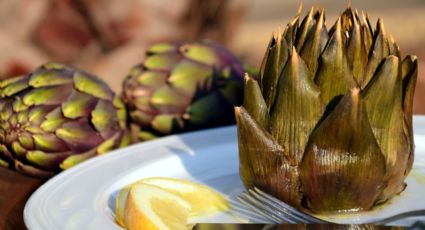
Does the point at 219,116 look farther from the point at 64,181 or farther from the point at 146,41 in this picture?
the point at 146,41

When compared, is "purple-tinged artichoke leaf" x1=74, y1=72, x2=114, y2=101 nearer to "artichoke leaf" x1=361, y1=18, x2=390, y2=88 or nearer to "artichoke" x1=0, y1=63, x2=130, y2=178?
"artichoke" x1=0, y1=63, x2=130, y2=178

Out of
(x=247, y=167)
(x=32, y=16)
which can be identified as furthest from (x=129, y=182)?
(x=32, y=16)

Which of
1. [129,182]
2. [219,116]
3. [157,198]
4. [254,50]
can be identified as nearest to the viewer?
[157,198]

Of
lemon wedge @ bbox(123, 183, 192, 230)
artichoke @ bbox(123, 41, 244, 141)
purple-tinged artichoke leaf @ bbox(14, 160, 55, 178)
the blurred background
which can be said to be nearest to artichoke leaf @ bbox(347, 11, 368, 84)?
lemon wedge @ bbox(123, 183, 192, 230)

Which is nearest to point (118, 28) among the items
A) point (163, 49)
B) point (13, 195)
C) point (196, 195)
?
point (163, 49)

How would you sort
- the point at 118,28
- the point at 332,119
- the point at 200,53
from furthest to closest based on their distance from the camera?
the point at 118,28 → the point at 200,53 → the point at 332,119

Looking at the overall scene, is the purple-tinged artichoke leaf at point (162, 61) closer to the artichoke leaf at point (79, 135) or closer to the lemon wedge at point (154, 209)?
the artichoke leaf at point (79, 135)

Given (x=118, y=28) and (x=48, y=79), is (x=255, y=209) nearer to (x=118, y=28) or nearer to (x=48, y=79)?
(x=48, y=79)
